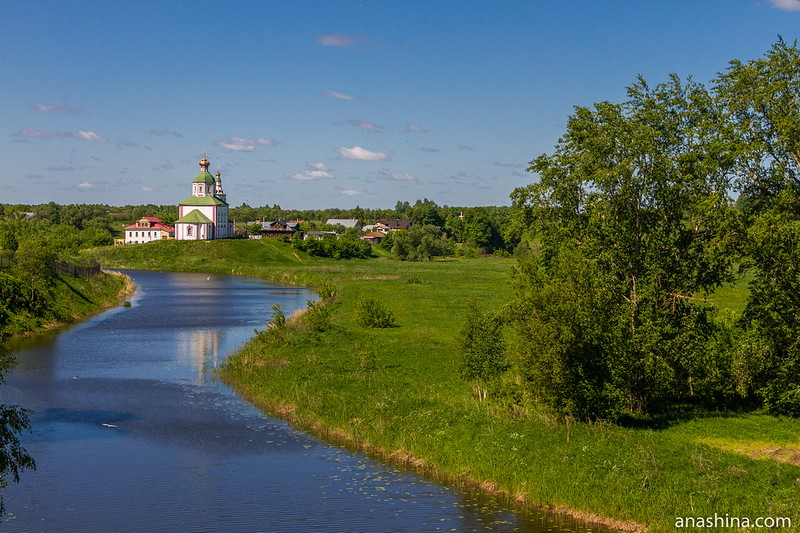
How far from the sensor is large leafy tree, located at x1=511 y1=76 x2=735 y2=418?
97.5 ft

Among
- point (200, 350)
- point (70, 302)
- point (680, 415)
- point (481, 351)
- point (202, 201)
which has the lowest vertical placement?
point (200, 350)

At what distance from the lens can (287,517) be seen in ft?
78.9

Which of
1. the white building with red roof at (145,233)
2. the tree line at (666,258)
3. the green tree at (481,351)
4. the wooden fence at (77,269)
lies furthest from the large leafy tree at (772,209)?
the white building with red roof at (145,233)

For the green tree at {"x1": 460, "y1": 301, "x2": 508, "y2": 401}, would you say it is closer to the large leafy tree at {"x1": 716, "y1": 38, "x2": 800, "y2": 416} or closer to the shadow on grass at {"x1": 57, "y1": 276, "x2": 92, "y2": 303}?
the large leafy tree at {"x1": 716, "y1": 38, "x2": 800, "y2": 416}

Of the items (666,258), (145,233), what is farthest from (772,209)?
(145,233)

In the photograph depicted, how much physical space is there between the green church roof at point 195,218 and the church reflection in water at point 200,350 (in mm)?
117596

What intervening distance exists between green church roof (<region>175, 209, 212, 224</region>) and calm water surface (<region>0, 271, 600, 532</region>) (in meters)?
133

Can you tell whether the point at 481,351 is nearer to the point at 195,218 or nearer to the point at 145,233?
the point at 195,218

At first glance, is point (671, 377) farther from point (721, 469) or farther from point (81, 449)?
point (81, 449)

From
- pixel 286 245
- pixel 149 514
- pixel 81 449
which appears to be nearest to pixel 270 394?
pixel 81 449

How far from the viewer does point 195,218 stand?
599ft

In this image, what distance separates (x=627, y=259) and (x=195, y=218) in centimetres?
16033

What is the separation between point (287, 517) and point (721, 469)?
1350 centimetres

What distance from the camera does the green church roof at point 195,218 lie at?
182 meters
